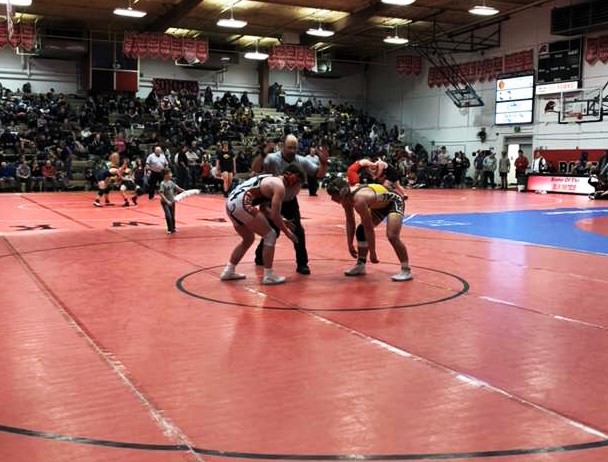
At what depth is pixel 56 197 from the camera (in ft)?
67.5

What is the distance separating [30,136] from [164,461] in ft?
84.4

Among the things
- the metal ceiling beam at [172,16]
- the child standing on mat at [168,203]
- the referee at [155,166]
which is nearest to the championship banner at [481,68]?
the metal ceiling beam at [172,16]

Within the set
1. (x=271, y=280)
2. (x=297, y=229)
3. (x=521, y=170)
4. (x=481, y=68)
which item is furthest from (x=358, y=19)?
(x=271, y=280)

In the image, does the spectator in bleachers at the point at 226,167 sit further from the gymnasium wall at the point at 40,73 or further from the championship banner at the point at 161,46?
the gymnasium wall at the point at 40,73

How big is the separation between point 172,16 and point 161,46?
4.88 ft

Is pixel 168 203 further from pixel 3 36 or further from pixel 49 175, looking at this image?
pixel 3 36

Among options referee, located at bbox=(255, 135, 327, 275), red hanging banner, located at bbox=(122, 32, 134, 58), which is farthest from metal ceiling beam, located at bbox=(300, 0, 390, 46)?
referee, located at bbox=(255, 135, 327, 275)

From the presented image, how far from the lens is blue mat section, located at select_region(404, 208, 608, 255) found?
1067 cm

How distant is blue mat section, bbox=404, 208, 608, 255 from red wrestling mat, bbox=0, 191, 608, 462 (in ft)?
7.71

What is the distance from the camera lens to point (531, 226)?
13.1m

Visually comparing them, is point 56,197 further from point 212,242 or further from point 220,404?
point 220,404

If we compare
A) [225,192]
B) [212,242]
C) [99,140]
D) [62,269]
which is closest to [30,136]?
[99,140]

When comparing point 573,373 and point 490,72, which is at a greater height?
point 490,72

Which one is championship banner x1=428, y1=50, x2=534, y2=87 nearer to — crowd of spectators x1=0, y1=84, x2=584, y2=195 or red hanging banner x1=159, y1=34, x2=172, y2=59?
crowd of spectators x1=0, y1=84, x2=584, y2=195
